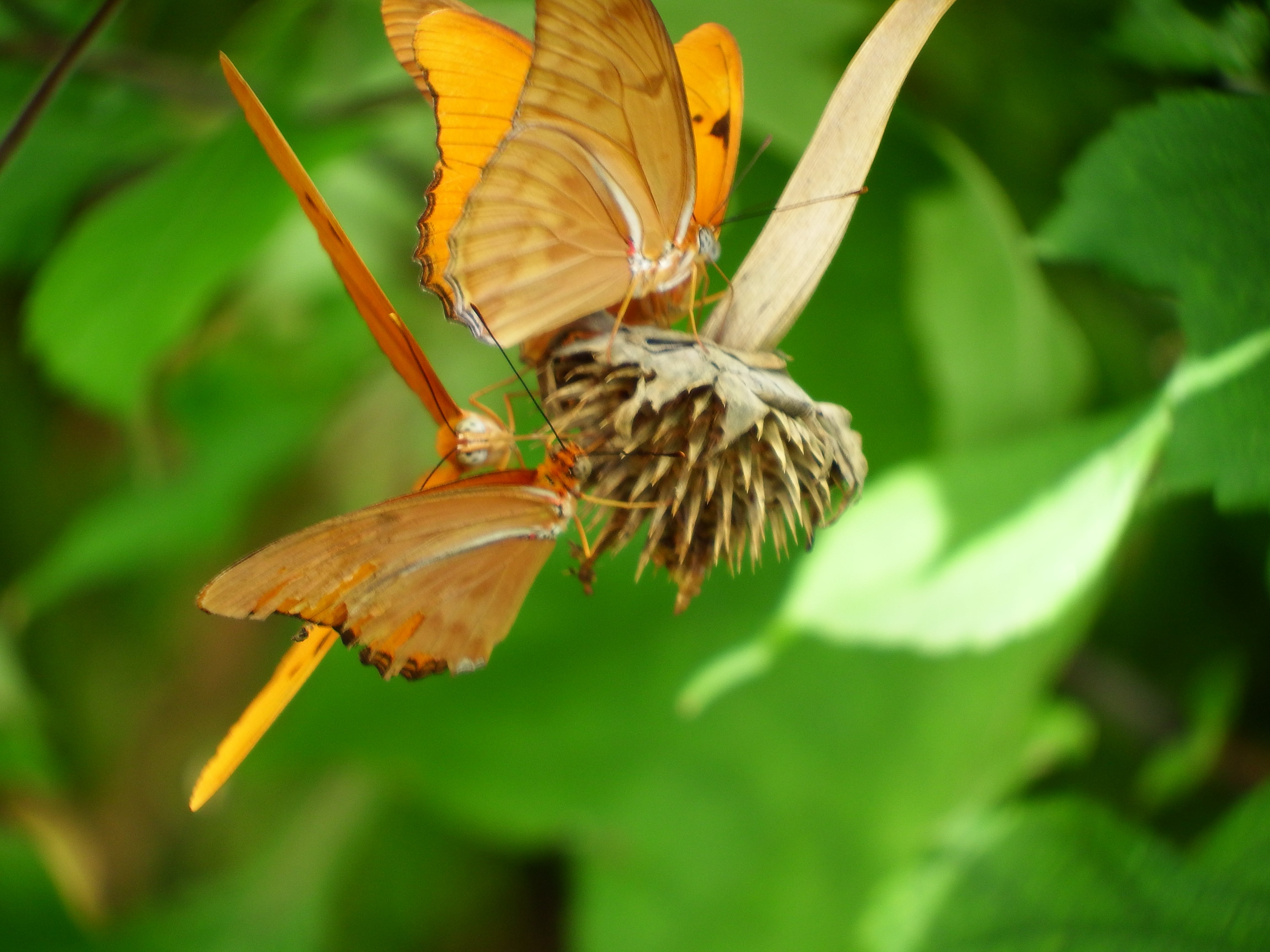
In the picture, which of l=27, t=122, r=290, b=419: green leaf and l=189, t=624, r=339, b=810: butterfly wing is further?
l=27, t=122, r=290, b=419: green leaf

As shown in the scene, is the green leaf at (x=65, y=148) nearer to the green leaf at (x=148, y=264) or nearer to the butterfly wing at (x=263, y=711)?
the green leaf at (x=148, y=264)

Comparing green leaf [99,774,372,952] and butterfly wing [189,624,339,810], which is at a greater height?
butterfly wing [189,624,339,810]

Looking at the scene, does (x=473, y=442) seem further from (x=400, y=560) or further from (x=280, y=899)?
(x=280, y=899)

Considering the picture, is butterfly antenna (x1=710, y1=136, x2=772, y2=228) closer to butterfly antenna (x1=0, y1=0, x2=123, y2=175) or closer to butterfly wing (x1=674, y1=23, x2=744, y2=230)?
butterfly wing (x1=674, y1=23, x2=744, y2=230)

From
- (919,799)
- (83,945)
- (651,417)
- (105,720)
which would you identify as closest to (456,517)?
(651,417)

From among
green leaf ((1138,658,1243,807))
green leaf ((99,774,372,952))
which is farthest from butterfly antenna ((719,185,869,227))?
green leaf ((99,774,372,952))

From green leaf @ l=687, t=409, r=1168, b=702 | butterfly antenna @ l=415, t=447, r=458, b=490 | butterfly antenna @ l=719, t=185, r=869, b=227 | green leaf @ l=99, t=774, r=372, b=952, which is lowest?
green leaf @ l=99, t=774, r=372, b=952

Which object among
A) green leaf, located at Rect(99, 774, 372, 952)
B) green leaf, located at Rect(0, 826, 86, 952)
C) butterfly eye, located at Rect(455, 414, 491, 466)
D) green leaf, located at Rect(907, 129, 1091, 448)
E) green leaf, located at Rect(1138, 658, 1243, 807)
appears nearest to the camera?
butterfly eye, located at Rect(455, 414, 491, 466)

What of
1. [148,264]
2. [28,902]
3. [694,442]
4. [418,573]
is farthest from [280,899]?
[694,442]

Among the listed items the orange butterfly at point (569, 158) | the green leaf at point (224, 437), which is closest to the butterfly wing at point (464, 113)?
the orange butterfly at point (569, 158)
